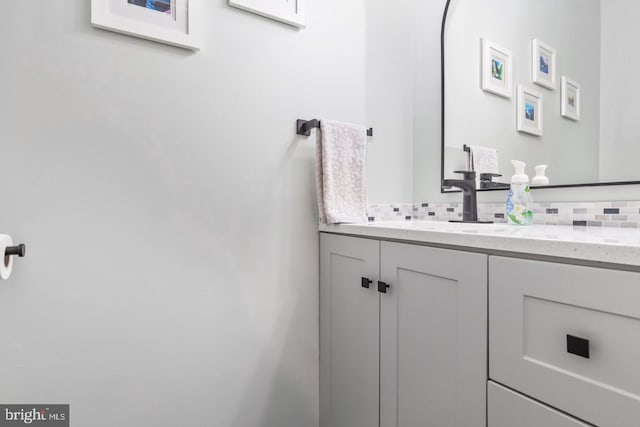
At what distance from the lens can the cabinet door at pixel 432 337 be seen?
28.8 inches

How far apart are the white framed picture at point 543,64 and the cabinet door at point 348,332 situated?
817 millimetres

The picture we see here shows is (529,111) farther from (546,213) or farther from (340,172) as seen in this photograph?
(340,172)

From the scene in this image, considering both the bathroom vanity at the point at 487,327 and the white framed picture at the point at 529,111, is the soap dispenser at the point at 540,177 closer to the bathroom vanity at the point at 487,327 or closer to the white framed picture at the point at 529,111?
the white framed picture at the point at 529,111

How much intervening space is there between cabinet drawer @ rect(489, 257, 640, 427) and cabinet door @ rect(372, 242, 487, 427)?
1.6 inches

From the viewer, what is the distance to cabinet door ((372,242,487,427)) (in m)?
0.73

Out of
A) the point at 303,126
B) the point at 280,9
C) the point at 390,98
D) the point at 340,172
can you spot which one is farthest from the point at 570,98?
the point at 280,9

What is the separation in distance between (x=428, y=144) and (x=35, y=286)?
149 centimetres

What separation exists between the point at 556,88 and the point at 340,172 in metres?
0.77

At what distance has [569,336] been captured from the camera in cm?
58

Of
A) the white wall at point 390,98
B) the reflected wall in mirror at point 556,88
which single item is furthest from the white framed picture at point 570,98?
the white wall at point 390,98

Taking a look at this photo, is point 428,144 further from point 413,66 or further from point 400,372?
point 400,372

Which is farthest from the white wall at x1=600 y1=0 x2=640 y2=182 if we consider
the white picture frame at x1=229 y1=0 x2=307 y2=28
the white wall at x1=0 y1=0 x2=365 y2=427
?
the white picture frame at x1=229 y1=0 x2=307 y2=28

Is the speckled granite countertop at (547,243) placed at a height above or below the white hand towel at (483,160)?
below

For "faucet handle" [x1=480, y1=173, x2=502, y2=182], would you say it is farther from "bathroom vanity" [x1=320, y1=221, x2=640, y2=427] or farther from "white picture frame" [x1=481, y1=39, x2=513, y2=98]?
→ "bathroom vanity" [x1=320, y1=221, x2=640, y2=427]
